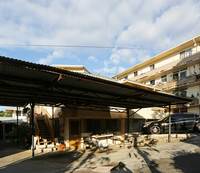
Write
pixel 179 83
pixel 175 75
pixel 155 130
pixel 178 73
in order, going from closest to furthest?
1. pixel 155 130
2. pixel 179 83
3. pixel 178 73
4. pixel 175 75

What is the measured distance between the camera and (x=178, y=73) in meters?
25.3

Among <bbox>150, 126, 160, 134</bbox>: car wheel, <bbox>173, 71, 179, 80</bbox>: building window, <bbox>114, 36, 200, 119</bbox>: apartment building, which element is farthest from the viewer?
<bbox>173, 71, 179, 80</bbox>: building window

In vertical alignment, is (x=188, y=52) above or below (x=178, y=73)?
above

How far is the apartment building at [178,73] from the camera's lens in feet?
72.2

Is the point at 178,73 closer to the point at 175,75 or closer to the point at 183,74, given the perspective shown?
the point at 175,75

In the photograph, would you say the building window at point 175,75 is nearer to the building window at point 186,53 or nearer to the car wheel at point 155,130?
the building window at point 186,53

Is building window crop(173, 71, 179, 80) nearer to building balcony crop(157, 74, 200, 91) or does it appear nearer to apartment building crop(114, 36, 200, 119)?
apartment building crop(114, 36, 200, 119)

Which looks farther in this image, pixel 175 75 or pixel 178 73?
pixel 175 75

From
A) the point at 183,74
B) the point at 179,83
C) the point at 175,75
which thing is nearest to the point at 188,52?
the point at 183,74

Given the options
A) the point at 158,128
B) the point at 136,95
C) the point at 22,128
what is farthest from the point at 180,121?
the point at 22,128

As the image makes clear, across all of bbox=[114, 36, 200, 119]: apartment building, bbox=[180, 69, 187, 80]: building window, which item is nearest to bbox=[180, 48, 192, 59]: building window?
bbox=[114, 36, 200, 119]: apartment building

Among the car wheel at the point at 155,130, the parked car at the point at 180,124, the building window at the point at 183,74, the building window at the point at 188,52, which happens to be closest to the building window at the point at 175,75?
the building window at the point at 183,74

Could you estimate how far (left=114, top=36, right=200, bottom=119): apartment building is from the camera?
→ 22.0 metres

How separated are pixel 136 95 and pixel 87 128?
576cm
